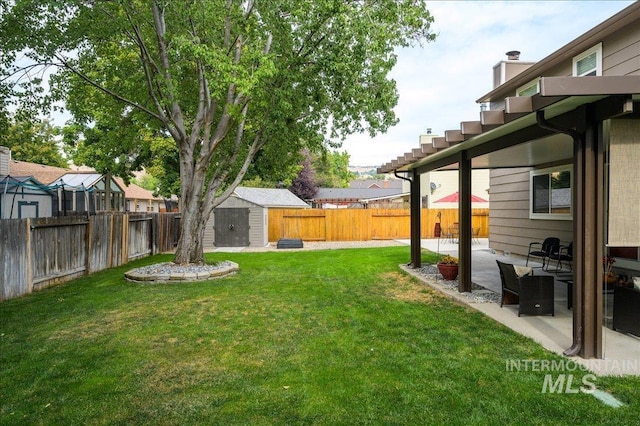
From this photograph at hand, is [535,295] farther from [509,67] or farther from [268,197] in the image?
[268,197]

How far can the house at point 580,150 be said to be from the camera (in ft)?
11.8

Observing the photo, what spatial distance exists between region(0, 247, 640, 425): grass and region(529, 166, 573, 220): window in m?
4.53

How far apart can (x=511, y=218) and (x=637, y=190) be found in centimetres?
811

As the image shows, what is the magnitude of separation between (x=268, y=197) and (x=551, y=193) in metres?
13.5

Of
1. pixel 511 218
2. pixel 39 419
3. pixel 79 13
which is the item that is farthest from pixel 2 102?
pixel 511 218

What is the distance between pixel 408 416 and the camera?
283 centimetres

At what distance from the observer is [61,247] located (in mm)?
8508

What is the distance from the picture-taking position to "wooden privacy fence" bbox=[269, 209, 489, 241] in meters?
18.9

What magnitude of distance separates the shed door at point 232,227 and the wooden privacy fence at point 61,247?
4011mm

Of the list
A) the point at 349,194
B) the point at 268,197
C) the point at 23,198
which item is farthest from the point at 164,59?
the point at 349,194

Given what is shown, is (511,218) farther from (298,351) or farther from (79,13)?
(79,13)

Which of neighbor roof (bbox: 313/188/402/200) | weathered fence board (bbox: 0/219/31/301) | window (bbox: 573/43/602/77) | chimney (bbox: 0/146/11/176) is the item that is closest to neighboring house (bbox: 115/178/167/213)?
neighbor roof (bbox: 313/188/402/200)

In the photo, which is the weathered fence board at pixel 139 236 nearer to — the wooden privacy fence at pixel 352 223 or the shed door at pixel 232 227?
the shed door at pixel 232 227

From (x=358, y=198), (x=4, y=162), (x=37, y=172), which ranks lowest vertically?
(x=358, y=198)
